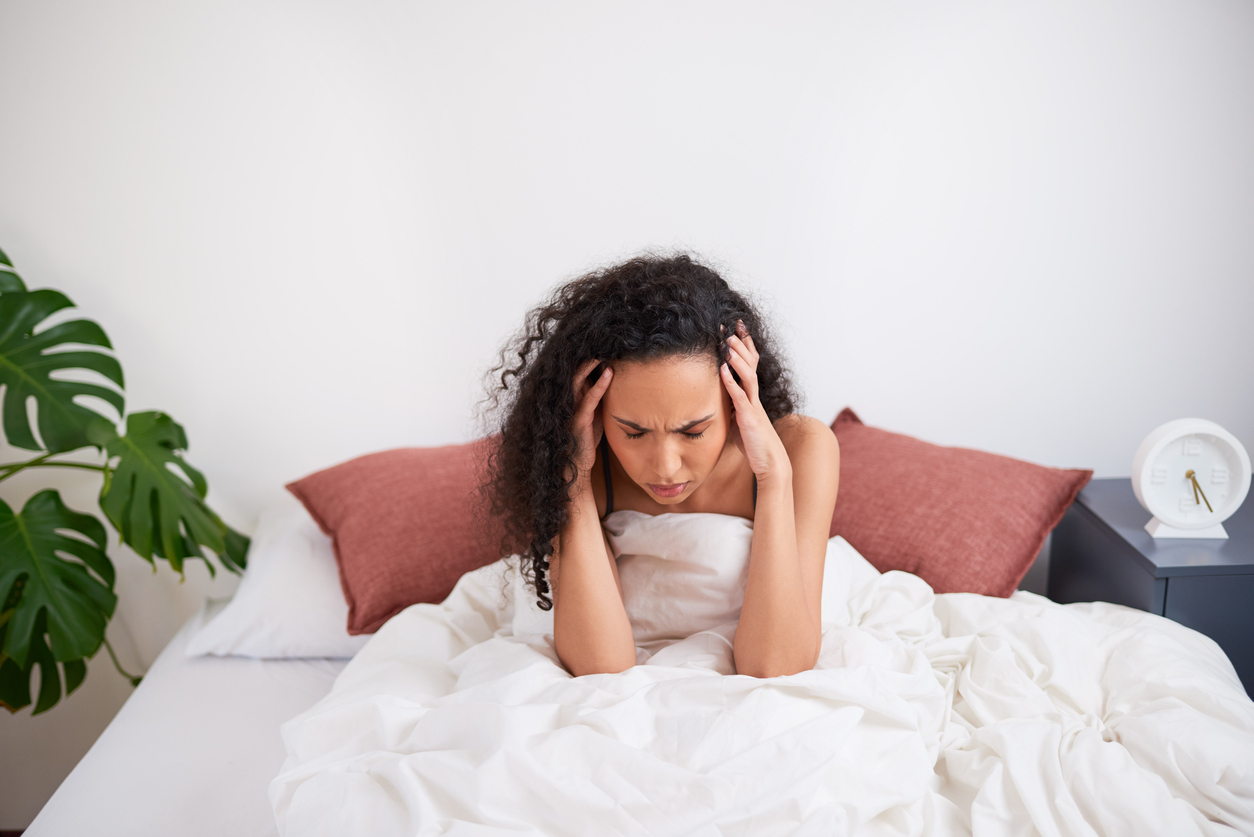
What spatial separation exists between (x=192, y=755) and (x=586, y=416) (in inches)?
35.5

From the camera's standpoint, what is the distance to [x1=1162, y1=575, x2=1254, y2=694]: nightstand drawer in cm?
143

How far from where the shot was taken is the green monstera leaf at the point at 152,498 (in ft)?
5.39

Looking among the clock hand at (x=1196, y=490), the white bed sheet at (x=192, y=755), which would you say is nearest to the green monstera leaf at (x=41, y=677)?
the white bed sheet at (x=192, y=755)

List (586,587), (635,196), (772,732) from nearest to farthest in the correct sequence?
(772,732) < (586,587) < (635,196)

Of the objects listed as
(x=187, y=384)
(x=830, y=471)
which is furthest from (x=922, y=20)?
(x=187, y=384)

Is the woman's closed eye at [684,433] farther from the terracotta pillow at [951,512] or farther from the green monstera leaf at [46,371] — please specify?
the green monstera leaf at [46,371]

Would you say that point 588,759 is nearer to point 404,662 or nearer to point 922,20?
point 404,662

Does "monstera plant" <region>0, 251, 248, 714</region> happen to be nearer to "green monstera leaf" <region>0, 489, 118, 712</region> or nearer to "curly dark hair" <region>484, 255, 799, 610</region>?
"green monstera leaf" <region>0, 489, 118, 712</region>

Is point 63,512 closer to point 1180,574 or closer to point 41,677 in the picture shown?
point 41,677

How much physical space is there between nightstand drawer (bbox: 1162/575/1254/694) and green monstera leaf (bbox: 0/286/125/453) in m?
2.22

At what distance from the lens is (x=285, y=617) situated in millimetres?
1658

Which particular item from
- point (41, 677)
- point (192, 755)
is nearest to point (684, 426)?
point (192, 755)

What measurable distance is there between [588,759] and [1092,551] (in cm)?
132

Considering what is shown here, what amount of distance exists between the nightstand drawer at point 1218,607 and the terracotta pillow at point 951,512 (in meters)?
0.25
